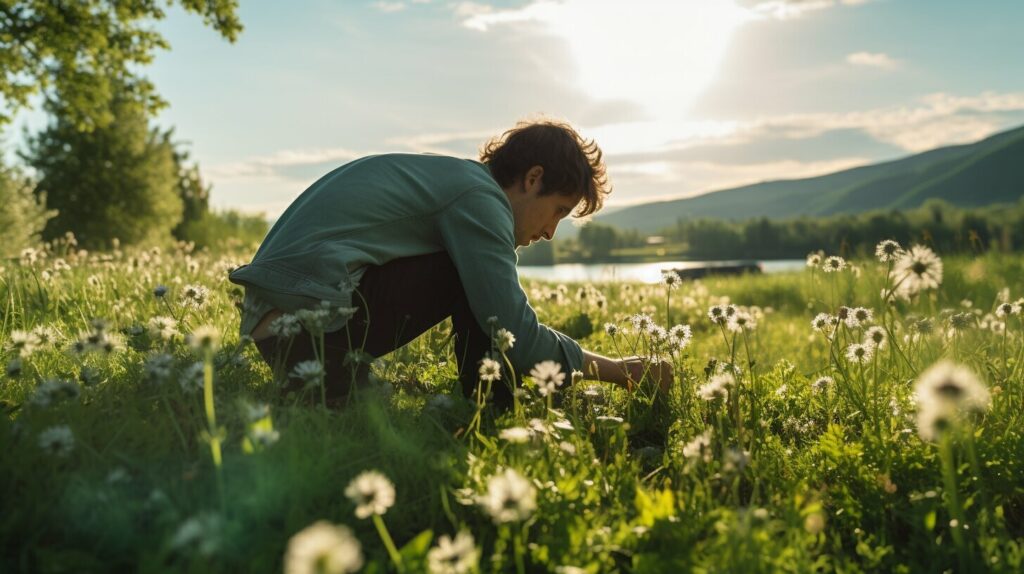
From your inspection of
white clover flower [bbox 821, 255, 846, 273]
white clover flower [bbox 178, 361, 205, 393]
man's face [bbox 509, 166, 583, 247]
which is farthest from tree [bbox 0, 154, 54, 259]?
white clover flower [bbox 821, 255, 846, 273]

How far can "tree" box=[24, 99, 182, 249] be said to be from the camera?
35.2 m

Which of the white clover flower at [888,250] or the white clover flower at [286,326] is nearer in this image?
the white clover flower at [286,326]

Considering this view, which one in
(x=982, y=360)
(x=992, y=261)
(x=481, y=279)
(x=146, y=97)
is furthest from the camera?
(x=146, y=97)

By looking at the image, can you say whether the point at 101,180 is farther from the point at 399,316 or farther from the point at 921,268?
the point at 921,268

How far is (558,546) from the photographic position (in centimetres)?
202

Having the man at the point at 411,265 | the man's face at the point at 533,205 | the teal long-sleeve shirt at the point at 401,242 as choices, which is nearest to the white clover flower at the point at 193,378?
the man at the point at 411,265

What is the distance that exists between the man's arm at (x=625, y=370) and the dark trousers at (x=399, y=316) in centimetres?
43

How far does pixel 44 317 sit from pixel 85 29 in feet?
51.8

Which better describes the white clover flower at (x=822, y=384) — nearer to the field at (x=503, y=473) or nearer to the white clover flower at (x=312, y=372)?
the field at (x=503, y=473)

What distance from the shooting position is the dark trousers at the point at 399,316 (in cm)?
367

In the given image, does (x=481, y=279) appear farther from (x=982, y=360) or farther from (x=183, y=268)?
(x=183, y=268)

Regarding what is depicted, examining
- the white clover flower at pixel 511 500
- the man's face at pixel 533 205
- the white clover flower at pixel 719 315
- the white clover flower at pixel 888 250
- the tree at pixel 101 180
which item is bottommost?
the white clover flower at pixel 511 500

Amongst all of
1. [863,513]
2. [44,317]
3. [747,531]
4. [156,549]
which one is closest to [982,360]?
[863,513]

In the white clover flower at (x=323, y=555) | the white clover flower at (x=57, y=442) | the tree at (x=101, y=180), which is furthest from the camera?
the tree at (x=101, y=180)
